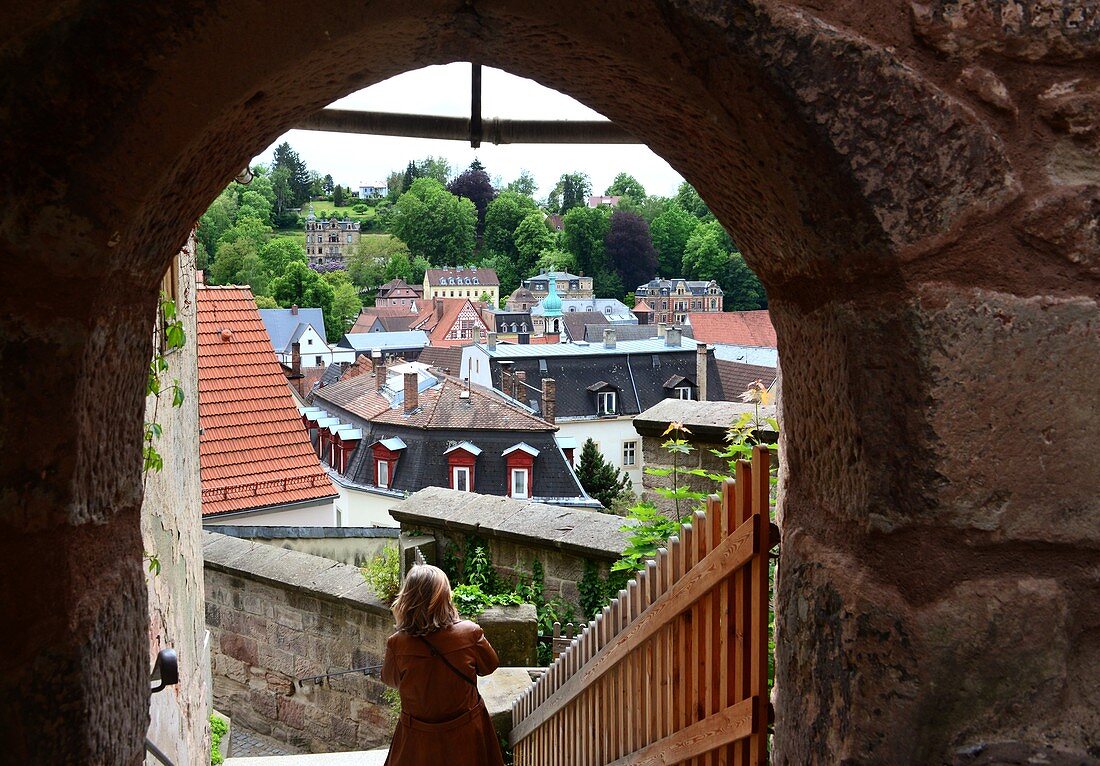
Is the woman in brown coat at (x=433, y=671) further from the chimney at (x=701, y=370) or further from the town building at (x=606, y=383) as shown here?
the chimney at (x=701, y=370)

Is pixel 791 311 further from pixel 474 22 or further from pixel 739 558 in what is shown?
pixel 739 558

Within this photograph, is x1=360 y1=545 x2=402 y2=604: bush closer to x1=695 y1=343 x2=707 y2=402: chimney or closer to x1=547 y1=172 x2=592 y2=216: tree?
x1=695 y1=343 x2=707 y2=402: chimney

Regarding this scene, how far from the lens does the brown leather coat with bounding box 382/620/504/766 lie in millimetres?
4180

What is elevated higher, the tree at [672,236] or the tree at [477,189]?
the tree at [477,189]

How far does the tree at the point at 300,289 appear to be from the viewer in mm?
78250

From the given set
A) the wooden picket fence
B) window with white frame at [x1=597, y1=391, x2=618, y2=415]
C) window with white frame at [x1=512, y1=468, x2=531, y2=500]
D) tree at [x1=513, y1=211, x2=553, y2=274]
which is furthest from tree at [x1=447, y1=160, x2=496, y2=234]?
the wooden picket fence

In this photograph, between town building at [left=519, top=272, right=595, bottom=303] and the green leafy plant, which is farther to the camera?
town building at [left=519, top=272, right=595, bottom=303]

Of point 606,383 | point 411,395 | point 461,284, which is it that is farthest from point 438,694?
point 461,284

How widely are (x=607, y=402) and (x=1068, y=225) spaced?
1607 inches

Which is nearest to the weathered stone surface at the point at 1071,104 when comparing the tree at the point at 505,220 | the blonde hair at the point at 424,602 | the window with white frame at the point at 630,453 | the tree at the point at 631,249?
the blonde hair at the point at 424,602

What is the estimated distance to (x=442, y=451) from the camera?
2677 centimetres

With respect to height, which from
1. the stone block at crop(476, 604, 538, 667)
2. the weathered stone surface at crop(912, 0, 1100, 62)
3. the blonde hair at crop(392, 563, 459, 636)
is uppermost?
the weathered stone surface at crop(912, 0, 1100, 62)

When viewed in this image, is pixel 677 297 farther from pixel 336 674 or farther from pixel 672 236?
pixel 336 674

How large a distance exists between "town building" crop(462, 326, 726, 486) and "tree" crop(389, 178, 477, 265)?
62823 mm
